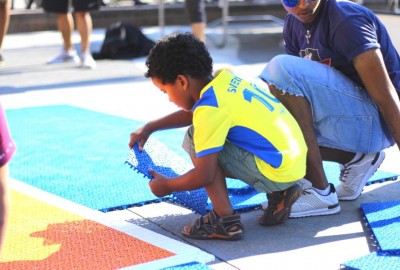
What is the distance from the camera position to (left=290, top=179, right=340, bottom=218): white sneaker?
3.26m

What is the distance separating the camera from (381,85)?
317 centimetres

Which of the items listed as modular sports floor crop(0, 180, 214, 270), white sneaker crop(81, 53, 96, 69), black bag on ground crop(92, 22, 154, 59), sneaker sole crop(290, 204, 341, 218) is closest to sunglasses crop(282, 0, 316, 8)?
sneaker sole crop(290, 204, 341, 218)

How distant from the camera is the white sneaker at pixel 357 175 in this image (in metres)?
3.49

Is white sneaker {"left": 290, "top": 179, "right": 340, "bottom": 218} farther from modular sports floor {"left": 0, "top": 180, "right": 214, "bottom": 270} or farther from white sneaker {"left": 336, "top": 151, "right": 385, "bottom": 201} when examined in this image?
modular sports floor {"left": 0, "top": 180, "right": 214, "bottom": 270}

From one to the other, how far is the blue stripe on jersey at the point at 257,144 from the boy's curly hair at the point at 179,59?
25 cm

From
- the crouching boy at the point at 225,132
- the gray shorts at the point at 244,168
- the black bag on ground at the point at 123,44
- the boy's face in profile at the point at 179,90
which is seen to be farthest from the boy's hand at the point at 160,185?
the black bag on ground at the point at 123,44

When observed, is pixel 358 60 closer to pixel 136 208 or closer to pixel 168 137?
pixel 136 208

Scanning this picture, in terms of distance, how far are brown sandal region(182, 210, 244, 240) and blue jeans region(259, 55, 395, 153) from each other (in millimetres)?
606

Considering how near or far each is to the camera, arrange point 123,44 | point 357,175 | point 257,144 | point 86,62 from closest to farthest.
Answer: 1. point 257,144
2. point 357,175
3. point 86,62
4. point 123,44

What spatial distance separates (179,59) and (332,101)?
731mm

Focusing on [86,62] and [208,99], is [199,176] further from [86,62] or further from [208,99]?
[86,62]

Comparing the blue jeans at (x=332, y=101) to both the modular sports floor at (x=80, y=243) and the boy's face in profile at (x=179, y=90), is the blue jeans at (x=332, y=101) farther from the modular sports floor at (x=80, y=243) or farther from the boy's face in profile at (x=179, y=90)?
the modular sports floor at (x=80, y=243)

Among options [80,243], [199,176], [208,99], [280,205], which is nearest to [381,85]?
[280,205]

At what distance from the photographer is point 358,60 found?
3201 millimetres
